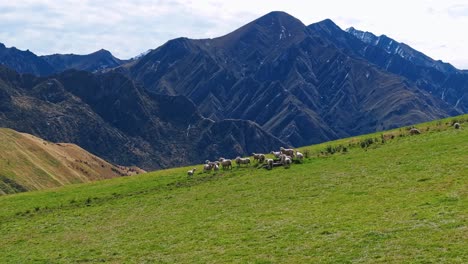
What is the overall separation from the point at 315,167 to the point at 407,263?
1213 inches

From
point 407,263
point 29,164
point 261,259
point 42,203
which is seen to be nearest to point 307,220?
point 261,259

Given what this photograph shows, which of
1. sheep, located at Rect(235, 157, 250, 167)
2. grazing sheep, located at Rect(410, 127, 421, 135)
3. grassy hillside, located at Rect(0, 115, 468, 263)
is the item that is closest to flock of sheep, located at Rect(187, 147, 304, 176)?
sheep, located at Rect(235, 157, 250, 167)

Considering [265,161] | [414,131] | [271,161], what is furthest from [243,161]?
[414,131]

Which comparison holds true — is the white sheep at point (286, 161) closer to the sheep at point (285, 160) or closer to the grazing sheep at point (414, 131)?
the sheep at point (285, 160)

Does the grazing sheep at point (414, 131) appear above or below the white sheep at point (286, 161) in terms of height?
above

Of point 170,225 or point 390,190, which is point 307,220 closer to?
point 390,190

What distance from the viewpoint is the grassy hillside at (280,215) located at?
89.5ft

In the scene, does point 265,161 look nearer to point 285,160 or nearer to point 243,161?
point 243,161

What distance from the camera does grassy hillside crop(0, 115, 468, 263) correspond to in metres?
27.3

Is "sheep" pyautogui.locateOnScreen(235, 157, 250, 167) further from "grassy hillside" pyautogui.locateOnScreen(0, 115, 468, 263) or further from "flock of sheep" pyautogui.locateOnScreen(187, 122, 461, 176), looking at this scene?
"grassy hillside" pyautogui.locateOnScreen(0, 115, 468, 263)

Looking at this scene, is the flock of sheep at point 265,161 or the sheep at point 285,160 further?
the flock of sheep at point 265,161

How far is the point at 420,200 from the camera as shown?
32.9 metres

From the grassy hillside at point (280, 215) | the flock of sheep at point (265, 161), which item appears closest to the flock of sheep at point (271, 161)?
the flock of sheep at point (265, 161)

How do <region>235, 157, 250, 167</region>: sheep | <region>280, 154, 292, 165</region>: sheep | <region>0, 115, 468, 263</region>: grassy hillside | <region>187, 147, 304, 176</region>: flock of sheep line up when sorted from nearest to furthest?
<region>0, 115, 468, 263</region>: grassy hillside
<region>280, 154, 292, 165</region>: sheep
<region>187, 147, 304, 176</region>: flock of sheep
<region>235, 157, 250, 167</region>: sheep
